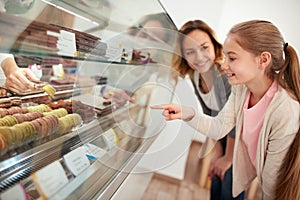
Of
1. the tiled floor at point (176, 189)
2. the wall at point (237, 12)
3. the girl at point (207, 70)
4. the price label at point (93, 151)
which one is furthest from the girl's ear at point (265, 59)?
the tiled floor at point (176, 189)

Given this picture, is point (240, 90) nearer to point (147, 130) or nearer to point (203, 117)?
point (203, 117)

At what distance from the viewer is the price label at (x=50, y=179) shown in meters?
0.56

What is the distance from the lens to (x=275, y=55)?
0.99m

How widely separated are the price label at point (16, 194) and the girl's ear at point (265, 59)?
37.5 inches

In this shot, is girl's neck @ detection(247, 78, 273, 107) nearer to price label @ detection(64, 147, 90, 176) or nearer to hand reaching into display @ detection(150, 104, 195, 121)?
hand reaching into display @ detection(150, 104, 195, 121)

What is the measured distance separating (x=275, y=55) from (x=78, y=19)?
83cm

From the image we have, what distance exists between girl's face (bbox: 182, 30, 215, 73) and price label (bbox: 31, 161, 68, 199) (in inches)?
31.6

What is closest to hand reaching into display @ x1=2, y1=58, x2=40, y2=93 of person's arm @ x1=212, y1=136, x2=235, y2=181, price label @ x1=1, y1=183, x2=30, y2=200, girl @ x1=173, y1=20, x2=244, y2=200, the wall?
price label @ x1=1, y1=183, x2=30, y2=200

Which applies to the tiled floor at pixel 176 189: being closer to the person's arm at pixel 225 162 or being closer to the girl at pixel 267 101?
the person's arm at pixel 225 162

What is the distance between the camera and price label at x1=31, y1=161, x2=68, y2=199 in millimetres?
562

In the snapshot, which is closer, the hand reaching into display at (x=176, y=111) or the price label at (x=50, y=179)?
the price label at (x=50, y=179)

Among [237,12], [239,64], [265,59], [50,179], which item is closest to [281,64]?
[265,59]

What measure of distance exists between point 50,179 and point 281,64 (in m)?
1.00

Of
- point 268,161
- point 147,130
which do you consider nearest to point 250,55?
point 268,161
